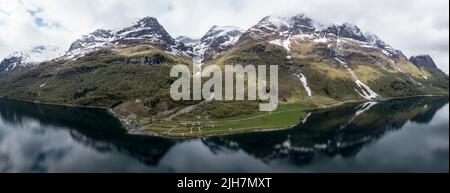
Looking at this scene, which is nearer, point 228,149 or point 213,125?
point 228,149

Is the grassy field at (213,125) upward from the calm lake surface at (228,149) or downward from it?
upward

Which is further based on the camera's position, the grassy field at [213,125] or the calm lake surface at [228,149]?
the grassy field at [213,125]

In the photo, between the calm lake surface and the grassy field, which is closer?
the calm lake surface

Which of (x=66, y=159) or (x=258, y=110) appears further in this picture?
(x=258, y=110)

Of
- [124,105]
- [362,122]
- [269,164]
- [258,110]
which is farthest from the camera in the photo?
[124,105]

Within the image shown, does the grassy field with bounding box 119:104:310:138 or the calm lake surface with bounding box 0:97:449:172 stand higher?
the grassy field with bounding box 119:104:310:138

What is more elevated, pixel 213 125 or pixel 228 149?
pixel 213 125
